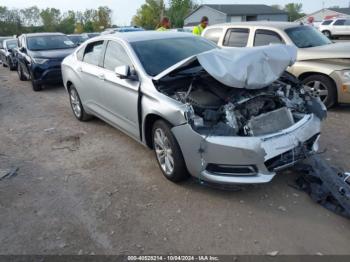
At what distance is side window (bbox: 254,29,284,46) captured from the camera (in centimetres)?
714

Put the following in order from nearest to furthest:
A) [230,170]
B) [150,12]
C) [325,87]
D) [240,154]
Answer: [240,154], [230,170], [325,87], [150,12]

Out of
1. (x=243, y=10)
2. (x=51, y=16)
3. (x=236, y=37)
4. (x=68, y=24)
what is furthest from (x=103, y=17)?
(x=236, y=37)

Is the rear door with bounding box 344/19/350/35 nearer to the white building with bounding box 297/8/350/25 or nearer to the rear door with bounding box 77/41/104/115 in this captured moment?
the rear door with bounding box 77/41/104/115

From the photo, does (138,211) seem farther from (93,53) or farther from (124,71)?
(93,53)

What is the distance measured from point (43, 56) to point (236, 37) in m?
5.89

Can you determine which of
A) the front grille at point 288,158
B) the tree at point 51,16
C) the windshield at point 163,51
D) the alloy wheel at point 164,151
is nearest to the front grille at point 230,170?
the front grille at point 288,158

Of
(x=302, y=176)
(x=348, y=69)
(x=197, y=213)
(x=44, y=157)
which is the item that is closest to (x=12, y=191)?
(x=44, y=157)

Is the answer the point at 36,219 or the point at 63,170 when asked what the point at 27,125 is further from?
the point at 36,219

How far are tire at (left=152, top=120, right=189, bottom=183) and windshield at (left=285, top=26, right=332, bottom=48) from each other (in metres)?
4.36

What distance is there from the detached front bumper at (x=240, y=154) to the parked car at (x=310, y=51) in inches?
119

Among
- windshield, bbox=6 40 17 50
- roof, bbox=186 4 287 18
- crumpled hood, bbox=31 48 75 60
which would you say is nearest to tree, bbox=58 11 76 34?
roof, bbox=186 4 287 18

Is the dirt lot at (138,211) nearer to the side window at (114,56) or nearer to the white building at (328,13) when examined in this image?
the side window at (114,56)

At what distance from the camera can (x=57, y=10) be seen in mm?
72438

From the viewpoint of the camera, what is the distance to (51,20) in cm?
6862
